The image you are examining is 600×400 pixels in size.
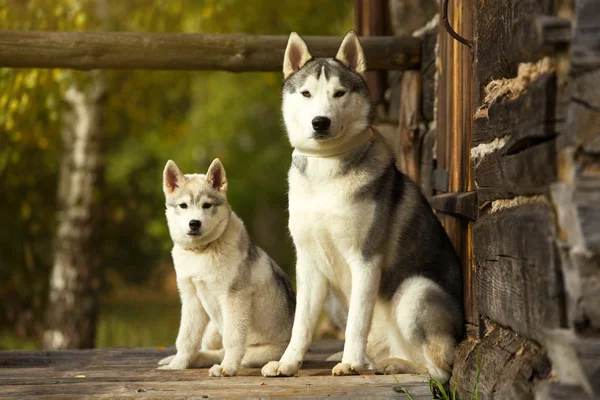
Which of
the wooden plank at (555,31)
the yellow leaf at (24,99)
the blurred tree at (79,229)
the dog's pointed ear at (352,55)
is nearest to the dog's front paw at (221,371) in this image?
the dog's pointed ear at (352,55)

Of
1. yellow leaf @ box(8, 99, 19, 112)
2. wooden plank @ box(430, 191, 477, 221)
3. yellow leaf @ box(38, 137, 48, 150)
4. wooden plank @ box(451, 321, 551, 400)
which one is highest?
yellow leaf @ box(8, 99, 19, 112)

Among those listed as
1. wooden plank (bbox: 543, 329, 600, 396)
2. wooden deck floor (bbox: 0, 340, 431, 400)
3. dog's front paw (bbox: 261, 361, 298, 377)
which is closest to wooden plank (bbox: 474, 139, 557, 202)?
wooden plank (bbox: 543, 329, 600, 396)

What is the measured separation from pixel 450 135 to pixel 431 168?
0.75 meters

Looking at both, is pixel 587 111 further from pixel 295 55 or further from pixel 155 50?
pixel 155 50

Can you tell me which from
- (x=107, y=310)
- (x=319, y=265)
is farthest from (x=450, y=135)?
(x=107, y=310)

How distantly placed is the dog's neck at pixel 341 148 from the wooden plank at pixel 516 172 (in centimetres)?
64

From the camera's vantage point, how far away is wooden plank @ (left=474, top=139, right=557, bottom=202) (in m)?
2.40

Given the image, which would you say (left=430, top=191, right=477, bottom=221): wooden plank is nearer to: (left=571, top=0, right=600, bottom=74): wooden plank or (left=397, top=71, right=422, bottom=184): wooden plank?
(left=571, top=0, right=600, bottom=74): wooden plank

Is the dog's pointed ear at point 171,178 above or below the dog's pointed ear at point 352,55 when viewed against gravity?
below

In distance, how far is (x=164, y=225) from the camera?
15.2 meters

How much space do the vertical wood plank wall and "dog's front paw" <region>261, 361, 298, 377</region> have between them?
936mm

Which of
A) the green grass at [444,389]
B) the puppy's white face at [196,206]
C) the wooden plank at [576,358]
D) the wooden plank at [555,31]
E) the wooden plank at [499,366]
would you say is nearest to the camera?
the wooden plank at [576,358]

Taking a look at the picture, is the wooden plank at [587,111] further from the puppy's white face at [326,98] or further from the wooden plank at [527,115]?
the puppy's white face at [326,98]

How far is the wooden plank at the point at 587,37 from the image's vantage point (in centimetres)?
223
